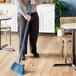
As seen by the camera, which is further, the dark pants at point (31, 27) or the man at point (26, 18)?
the dark pants at point (31, 27)

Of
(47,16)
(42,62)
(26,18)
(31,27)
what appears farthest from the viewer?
(47,16)

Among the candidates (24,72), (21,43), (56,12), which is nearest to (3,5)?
(56,12)

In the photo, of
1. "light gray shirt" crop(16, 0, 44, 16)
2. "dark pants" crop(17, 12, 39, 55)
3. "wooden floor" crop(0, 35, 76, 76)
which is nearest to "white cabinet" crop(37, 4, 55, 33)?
"wooden floor" crop(0, 35, 76, 76)

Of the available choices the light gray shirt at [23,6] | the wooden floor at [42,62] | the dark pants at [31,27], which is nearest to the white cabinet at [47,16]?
the wooden floor at [42,62]

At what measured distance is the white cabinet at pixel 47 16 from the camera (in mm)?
6156

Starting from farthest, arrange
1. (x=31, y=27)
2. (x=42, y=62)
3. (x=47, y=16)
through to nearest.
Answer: (x=47, y=16), (x=31, y=27), (x=42, y=62)

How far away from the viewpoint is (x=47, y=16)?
620 centimetres

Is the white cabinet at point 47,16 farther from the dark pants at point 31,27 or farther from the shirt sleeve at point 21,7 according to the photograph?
the shirt sleeve at point 21,7

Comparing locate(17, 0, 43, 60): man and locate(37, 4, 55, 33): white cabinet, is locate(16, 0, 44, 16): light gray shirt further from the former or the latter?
locate(37, 4, 55, 33): white cabinet

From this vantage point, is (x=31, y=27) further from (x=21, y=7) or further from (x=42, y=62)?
(x=42, y=62)

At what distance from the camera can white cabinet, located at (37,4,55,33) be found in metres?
6.16

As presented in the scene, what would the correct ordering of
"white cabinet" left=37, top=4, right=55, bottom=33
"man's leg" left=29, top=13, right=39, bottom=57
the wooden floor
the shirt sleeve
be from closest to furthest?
the wooden floor < the shirt sleeve < "man's leg" left=29, top=13, right=39, bottom=57 < "white cabinet" left=37, top=4, right=55, bottom=33

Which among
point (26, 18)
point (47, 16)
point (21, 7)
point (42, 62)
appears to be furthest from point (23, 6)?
point (47, 16)

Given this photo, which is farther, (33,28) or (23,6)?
(33,28)
